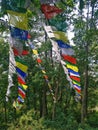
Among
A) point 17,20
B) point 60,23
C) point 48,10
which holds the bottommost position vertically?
point 17,20

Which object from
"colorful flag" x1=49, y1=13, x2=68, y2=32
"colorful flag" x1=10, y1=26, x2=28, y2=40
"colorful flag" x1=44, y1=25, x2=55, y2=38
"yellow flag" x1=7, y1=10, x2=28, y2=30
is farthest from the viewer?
"colorful flag" x1=49, y1=13, x2=68, y2=32

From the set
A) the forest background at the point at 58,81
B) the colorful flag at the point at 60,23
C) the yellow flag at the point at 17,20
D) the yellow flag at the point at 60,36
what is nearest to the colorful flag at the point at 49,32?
the yellow flag at the point at 60,36

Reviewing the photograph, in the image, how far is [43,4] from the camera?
9.14m

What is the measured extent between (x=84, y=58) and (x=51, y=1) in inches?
445

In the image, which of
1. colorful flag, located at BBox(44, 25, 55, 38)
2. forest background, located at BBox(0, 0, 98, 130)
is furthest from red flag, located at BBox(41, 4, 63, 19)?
forest background, located at BBox(0, 0, 98, 130)

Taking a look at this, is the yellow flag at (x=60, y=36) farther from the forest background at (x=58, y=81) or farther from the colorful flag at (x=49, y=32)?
the forest background at (x=58, y=81)

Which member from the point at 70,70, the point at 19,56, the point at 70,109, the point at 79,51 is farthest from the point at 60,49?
the point at 70,109

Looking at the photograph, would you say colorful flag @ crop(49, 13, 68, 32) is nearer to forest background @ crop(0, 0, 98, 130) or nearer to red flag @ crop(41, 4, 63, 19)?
forest background @ crop(0, 0, 98, 130)

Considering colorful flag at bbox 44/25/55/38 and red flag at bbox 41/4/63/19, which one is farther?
red flag at bbox 41/4/63/19

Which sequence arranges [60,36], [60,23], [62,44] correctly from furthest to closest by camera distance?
1. [60,23]
2. [60,36]
3. [62,44]

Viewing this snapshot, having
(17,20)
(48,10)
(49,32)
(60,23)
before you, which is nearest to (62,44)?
(49,32)

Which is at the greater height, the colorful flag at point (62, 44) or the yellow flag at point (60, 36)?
the yellow flag at point (60, 36)

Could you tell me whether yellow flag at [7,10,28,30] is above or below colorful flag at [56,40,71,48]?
above

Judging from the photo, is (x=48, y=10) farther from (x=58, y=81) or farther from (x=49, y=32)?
(x=58, y=81)
